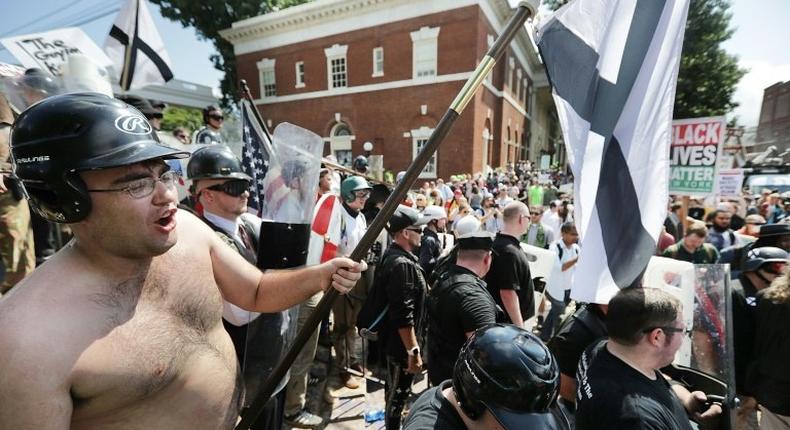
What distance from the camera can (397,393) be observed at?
3.35 metres

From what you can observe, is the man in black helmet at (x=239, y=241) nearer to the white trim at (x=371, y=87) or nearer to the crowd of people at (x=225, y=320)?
the crowd of people at (x=225, y=320)

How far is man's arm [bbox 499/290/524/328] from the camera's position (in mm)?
3510

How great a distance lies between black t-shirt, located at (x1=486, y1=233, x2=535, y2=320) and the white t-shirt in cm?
143

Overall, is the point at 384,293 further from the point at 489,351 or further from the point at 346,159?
the point at 346,159

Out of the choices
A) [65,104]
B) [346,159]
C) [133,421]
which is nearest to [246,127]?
[65,104]

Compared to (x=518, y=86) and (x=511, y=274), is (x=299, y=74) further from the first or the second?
(x=511, y=274)

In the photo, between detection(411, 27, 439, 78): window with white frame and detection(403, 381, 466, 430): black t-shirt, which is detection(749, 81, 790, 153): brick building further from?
detection(403, 381, 466, 430): black t-shirt

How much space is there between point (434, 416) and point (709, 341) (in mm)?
2256

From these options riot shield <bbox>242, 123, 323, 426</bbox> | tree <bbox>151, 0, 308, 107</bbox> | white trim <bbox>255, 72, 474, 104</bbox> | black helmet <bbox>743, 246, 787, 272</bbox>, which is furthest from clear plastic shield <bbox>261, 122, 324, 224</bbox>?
tree <bbox>151, 0, 308, 107</bbox>

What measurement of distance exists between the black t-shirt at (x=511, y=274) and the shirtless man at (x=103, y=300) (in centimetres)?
276

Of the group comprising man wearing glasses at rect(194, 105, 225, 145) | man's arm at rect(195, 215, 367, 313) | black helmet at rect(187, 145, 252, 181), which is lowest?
man's arm at rect(195, 215, 367, 313)

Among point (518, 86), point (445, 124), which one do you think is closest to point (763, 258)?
point (445, 124)

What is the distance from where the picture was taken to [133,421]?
128cm

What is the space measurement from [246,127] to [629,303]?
295cm
